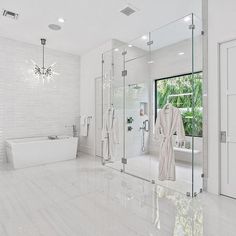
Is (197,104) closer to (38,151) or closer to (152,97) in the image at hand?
(152,97)

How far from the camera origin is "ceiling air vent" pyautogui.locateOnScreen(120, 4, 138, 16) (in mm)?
3449

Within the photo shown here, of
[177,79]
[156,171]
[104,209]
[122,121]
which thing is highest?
[177,79]

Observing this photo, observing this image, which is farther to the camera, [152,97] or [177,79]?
[152,97]

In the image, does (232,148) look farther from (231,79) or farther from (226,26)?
(226,26)

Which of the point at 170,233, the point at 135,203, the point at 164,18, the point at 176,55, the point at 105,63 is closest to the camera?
the point at 170,233

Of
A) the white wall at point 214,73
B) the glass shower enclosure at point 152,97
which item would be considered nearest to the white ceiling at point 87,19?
the glass shower enclosure at point 152,97

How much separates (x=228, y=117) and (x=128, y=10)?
2595mm

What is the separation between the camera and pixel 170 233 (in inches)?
74.7

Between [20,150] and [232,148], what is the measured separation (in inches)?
164

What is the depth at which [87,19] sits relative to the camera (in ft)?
12.9

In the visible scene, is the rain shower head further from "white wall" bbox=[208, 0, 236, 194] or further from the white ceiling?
"white wall" bbox=[208, 0, 236, 194]

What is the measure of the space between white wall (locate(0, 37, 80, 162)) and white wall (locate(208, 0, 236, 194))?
4.26 metres

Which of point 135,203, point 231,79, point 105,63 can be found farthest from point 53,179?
point 231,79

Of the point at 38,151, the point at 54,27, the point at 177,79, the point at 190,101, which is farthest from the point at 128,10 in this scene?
the point at 38,151
